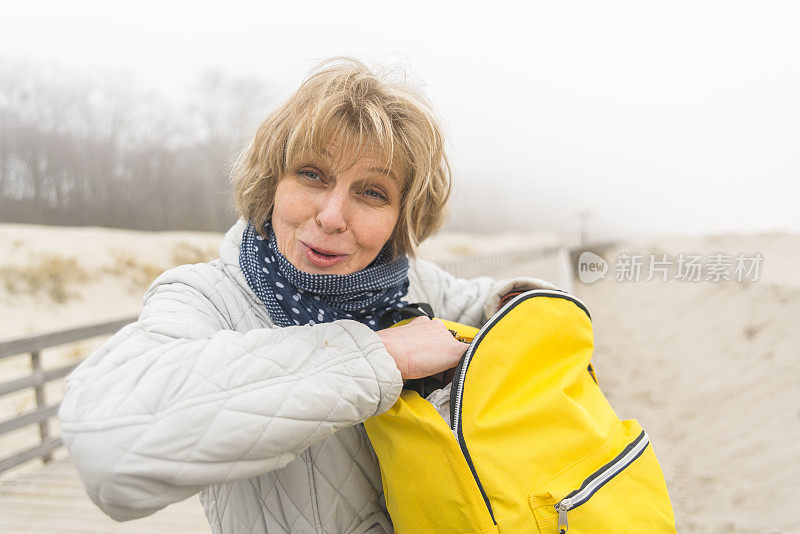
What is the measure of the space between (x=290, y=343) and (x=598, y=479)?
72cm

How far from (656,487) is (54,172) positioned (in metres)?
22.3

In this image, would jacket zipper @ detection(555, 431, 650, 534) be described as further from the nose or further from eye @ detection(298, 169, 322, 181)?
eye @ detection(298, 169, 322, 181)

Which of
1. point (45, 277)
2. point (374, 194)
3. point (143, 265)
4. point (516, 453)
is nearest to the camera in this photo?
point (516, 453)

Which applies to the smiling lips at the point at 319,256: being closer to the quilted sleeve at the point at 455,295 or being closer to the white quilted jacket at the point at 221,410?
the white quilted jacket at the point at 221,410

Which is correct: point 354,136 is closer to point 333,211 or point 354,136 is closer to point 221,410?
point 333,211

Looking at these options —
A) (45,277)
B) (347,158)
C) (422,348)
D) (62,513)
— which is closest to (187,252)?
(45,277)

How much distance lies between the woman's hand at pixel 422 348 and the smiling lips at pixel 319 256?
0.23 meters

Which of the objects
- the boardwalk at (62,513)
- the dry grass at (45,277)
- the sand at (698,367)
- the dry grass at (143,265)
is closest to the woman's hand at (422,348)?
the boardwalk at (62,513)

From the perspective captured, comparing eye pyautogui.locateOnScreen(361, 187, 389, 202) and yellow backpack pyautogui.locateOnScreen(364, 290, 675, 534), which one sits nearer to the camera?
yellow backpack pyautogui.locateOnScreen(364, 290, 675, 534)

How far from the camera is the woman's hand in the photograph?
3.52ft

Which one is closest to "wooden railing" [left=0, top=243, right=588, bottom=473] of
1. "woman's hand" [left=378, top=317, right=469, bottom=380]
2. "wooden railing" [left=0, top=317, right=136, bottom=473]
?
"wooden railing" [left=0, top=317, right=136, bottom=473]

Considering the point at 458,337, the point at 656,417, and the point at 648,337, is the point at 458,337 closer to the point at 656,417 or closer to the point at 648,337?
the point at 656,417

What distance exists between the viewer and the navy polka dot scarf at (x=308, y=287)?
4.08 feet

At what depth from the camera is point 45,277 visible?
14859 millimetres
